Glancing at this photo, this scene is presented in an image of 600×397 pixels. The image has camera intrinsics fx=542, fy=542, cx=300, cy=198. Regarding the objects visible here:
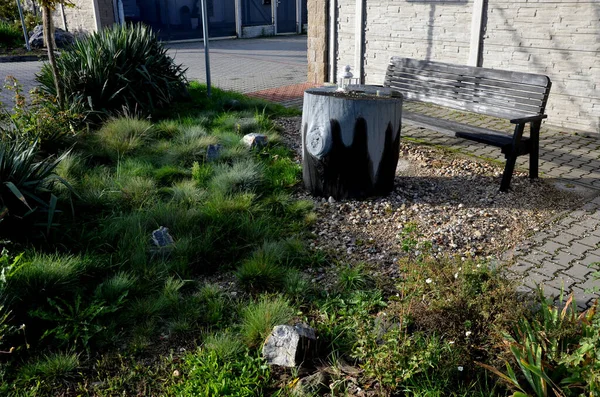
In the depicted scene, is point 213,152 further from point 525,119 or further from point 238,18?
point 238,18

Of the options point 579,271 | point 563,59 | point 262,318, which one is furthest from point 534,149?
point 262,318

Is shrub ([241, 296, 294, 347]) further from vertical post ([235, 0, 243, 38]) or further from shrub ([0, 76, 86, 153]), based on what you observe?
vertical post ([235, 0, 243, 38])

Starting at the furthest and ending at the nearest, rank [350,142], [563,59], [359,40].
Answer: [359,40]
[563,59]
[350,142]

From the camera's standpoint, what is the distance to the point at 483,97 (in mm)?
5664

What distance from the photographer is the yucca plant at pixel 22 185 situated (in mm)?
3801

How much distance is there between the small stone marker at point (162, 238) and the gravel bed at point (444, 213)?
3.54ft

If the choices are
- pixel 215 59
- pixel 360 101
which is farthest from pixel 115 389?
pixel 215 59

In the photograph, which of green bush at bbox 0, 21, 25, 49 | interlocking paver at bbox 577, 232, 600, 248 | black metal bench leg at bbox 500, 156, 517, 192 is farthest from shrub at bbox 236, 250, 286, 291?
green bush at bbox 0, 21, 25, 49

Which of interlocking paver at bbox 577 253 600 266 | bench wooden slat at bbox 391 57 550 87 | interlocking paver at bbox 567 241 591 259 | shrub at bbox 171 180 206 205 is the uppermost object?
bench wooden slat at bbox 391 57 550 87

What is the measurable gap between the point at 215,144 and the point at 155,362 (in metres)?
3.41

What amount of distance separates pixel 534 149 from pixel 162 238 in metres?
3.47

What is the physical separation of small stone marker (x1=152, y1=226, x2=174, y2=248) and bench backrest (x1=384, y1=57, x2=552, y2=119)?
339 centimetres

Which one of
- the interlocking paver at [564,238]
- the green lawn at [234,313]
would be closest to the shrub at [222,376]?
the green lawn at [234,313]

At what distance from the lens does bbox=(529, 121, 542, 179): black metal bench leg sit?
4.99 metres
